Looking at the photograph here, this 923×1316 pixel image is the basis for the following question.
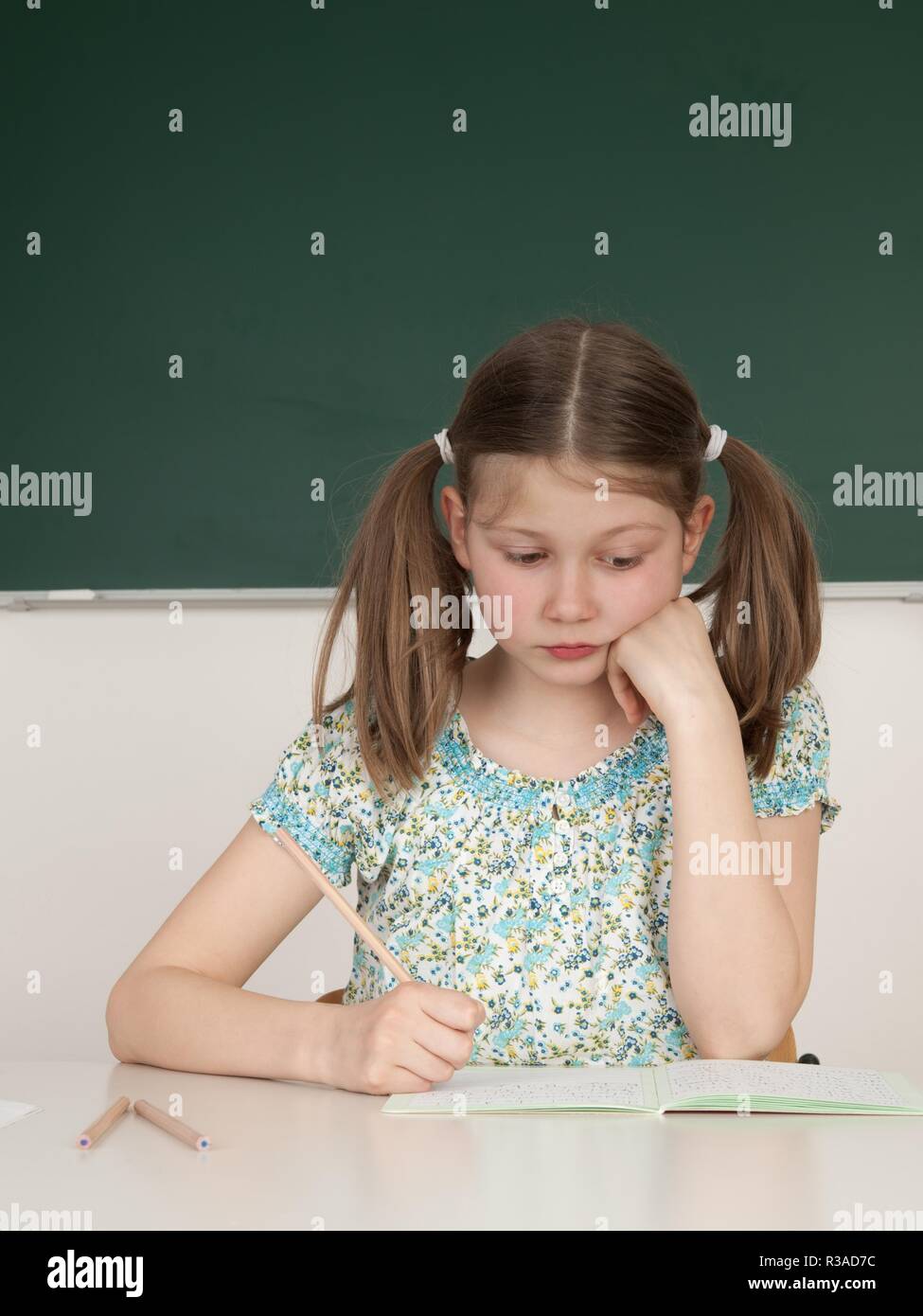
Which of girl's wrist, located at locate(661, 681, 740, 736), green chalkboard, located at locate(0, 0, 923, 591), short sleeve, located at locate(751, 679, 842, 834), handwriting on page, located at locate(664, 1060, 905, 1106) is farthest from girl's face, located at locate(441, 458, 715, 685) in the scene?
green chalkboard, located at locate(0, 0, 923, 591)

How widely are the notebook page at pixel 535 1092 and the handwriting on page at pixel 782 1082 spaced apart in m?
0.04

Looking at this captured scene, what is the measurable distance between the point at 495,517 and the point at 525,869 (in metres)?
0.38

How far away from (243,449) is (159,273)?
1.17 ft

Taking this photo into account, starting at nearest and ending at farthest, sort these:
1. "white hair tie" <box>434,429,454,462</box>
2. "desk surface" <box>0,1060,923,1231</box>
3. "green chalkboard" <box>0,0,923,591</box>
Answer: "desk surface" <box>0,1060,923,1231</box> → "white hair tie" <box>434,429,454,462</box> → "green chalkboard" <box>0,0,923,591</box>

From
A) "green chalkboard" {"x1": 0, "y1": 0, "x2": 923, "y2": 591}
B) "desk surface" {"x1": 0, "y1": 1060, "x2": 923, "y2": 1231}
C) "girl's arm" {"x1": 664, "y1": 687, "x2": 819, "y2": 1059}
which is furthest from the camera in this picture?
"green chalkboard" {"x1": 0, "y1": 0, "x2": 923, "y2": 591}

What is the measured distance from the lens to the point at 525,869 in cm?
149

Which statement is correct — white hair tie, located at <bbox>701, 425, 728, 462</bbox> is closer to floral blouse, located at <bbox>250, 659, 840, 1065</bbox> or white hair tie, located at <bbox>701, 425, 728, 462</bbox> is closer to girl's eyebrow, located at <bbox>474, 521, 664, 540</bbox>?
girl's eyebrow, located at <bbox>474, 521, 664, 540</bbox>

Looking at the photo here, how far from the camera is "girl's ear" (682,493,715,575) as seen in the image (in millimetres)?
1472

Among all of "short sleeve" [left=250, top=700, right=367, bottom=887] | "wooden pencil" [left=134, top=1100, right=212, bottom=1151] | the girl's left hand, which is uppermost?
the girl's left hand

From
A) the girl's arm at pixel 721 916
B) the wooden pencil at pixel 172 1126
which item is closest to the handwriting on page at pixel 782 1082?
the girl's arm at pixel 721 916

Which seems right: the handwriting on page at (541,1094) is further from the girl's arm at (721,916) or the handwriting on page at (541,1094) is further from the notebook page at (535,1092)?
the girl's arm at (721,916)

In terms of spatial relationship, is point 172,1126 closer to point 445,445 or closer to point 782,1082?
point 782,1082

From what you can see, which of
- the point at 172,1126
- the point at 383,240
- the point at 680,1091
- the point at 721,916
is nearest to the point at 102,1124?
the point at 172,1126
